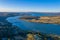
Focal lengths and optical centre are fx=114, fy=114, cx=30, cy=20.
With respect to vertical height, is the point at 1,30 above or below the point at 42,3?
below

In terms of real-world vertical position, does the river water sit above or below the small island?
below

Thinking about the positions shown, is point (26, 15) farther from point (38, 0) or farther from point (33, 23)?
point (38, 0)

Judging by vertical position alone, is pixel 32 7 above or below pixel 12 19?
above

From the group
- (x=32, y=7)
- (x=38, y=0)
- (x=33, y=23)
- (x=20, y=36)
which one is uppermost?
(x=38, y=0)

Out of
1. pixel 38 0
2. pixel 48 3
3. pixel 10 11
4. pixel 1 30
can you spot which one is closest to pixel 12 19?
pixel 10 11

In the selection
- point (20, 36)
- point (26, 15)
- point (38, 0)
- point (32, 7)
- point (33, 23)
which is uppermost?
point (38, 0)

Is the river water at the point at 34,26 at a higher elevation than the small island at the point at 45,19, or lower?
lower

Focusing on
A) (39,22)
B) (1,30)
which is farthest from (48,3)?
(1,30)

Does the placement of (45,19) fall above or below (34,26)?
above

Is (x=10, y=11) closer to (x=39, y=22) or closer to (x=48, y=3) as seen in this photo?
(x=39, y=22)
